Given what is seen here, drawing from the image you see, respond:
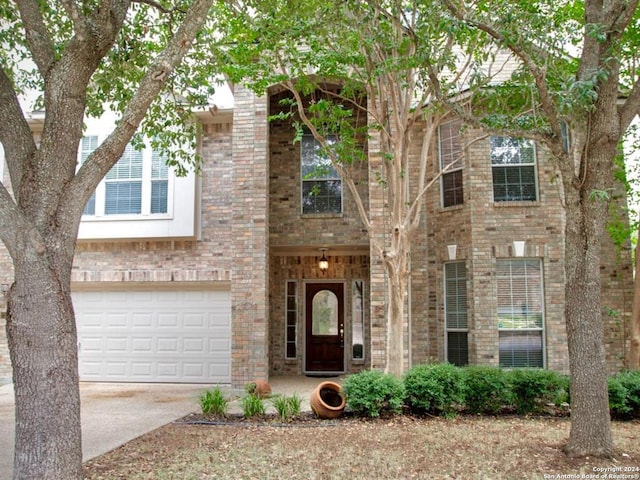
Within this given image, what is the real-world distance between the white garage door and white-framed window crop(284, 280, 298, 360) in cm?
165

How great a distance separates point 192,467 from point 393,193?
16.6 ft

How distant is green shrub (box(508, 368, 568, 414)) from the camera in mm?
8055

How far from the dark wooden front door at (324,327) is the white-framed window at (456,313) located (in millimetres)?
2812

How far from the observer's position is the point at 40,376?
445cm

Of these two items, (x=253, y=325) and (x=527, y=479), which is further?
(x=253, y=325)

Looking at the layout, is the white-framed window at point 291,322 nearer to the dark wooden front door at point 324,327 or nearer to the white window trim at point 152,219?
the dark wooden front door at point 324,327

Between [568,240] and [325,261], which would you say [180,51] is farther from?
[325,261]

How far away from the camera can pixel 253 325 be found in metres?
10.5

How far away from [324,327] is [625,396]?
22.8 feet

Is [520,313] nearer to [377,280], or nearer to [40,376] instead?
[377,280]

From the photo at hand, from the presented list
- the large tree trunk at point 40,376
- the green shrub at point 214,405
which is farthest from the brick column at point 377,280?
the large tree trunk at point 40,376

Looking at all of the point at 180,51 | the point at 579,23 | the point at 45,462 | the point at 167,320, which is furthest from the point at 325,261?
the point at 45,462

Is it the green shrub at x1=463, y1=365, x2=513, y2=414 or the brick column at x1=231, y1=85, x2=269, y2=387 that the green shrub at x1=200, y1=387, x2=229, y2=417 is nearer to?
the brick column at x1=231, y1=85, x2=269, y2=387

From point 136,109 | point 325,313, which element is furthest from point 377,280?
point 136,109
